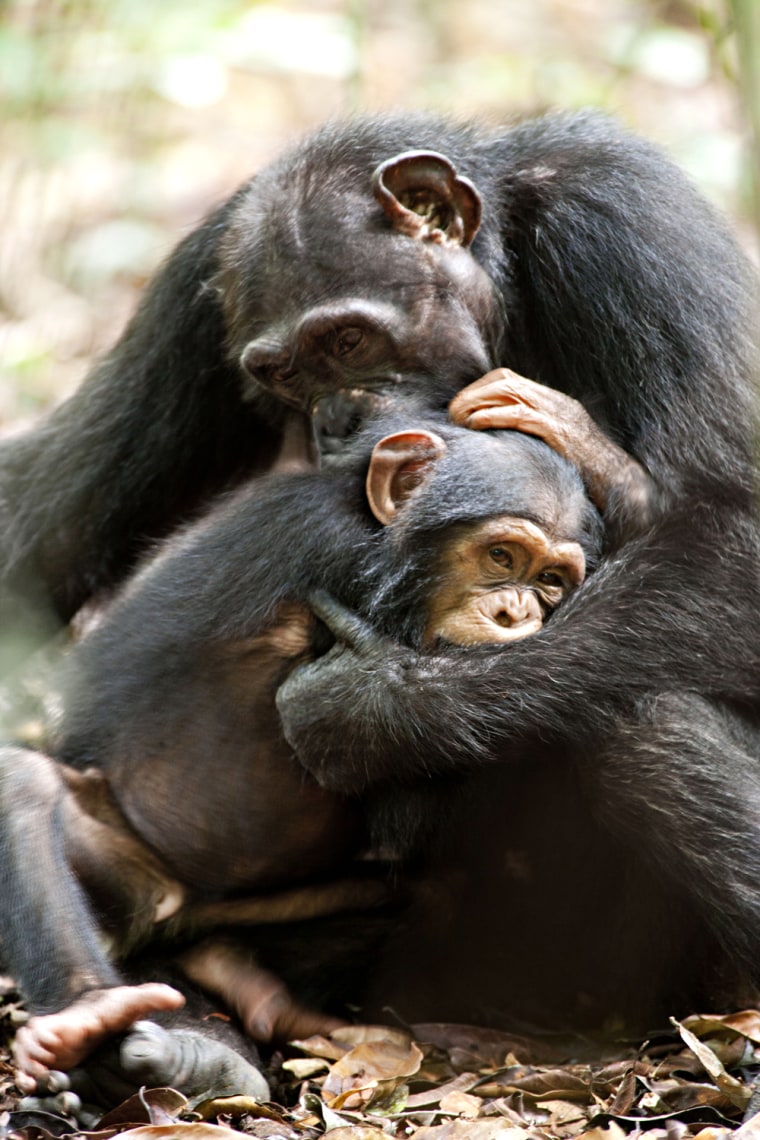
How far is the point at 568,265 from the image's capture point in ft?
15.0

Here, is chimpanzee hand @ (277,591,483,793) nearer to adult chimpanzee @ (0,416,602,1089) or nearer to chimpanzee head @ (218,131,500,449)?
adult chimpanzee @ (0,416,602,1089)

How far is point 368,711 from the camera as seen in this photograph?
4.07m

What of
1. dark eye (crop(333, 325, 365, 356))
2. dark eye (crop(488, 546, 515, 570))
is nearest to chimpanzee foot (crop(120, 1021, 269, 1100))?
dark eye (crop(488, 546, 515, 570))

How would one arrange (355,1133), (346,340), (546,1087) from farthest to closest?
(346,340) → (546,1087) → (355,1133)

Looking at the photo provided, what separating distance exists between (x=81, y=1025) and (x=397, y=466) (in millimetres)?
1846

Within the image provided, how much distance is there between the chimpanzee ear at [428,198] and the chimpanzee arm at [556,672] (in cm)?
128

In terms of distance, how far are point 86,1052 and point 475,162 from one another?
123 inches

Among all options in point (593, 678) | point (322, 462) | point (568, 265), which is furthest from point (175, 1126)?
point (568, 265)

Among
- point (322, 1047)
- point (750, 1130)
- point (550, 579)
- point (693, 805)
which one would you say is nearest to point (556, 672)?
point (550, 579)

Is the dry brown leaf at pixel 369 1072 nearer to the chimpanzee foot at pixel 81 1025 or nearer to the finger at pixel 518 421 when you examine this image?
the chimpanzee foot at pixel 81 1025

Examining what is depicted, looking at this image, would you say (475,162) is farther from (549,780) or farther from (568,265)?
(549,780)

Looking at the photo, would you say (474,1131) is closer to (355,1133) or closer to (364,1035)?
(355,1133)

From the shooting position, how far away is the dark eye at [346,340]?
4.65 m

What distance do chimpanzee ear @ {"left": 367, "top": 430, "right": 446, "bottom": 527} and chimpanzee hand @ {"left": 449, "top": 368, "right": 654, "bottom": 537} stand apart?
19 centimetres
